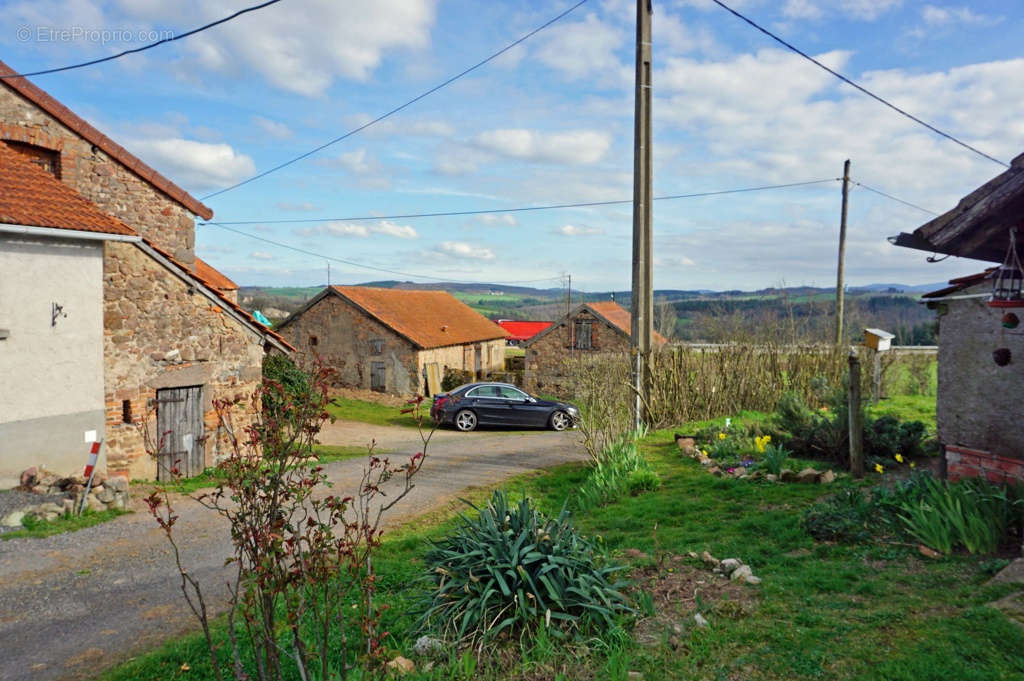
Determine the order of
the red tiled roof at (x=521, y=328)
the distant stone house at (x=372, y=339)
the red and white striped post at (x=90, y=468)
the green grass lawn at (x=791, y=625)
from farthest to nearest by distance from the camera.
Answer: the red tiled roof at (x=521, y=328), the distant stone house at (x=372, y=339), the red and white striped post at (x=90, y=468), the green grass lawn at (x=791, y=625)

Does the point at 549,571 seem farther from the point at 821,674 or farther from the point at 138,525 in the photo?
the point at 138,525

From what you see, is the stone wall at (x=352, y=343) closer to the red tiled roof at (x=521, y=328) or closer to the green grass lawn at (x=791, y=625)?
the green grass lawn at (x=791, y=625)

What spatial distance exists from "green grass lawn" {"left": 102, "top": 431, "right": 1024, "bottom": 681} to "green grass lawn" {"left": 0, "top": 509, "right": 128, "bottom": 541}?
4.78m

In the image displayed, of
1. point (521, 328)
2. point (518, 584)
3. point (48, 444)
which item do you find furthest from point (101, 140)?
point (521, 328)

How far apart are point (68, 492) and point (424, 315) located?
85.5 feet

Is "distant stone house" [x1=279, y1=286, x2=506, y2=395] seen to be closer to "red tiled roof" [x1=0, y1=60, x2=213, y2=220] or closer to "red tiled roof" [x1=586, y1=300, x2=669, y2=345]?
"red tiled roof" [x1=586, y1=300, x2=669, y2=345]

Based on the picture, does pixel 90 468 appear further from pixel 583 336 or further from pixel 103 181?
pixel 583 336

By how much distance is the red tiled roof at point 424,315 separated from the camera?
3177 cm

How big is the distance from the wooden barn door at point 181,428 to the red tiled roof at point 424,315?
17.0 metres

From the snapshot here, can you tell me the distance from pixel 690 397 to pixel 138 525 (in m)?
12.2

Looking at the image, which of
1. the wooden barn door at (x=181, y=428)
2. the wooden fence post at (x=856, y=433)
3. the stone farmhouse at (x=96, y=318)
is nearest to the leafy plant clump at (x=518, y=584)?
the wooden fence post at (x=856, y=433)

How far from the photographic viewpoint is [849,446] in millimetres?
10109

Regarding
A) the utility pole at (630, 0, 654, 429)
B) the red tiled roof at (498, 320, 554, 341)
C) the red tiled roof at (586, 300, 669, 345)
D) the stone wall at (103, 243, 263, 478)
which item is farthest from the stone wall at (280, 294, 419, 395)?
the red tiled roof at (498, 320, 554, 341)

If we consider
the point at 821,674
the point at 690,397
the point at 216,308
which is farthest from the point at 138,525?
the point at 690,397
